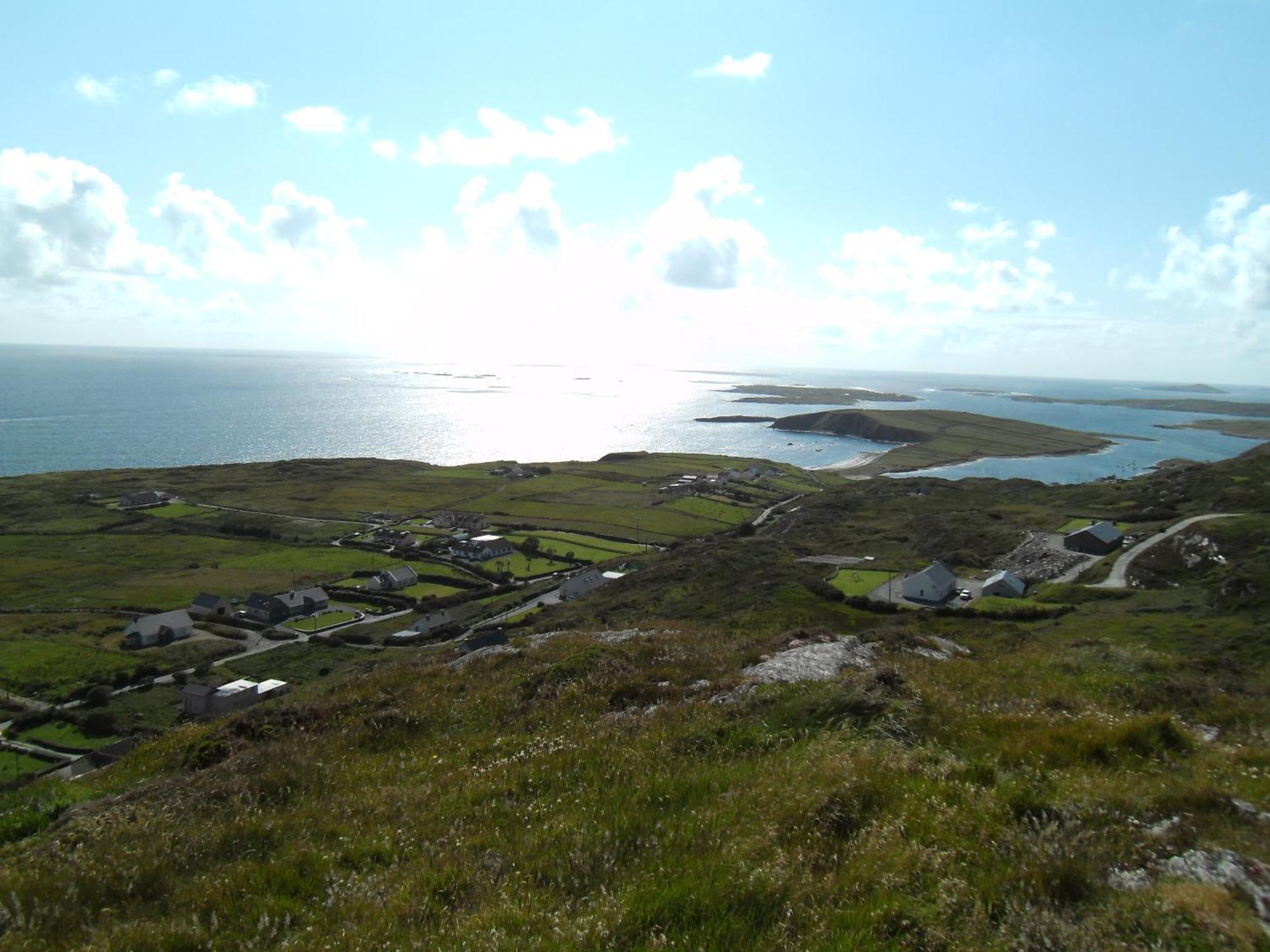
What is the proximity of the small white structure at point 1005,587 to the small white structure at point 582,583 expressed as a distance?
33892mm

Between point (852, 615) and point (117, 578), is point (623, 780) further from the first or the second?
point (117, 578)

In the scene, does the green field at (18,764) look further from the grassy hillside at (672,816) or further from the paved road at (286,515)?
the paved road at (286,515)

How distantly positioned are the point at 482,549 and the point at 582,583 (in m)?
22.7

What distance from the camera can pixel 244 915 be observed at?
573 cm

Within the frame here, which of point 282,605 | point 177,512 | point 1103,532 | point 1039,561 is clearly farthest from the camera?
point 177,512

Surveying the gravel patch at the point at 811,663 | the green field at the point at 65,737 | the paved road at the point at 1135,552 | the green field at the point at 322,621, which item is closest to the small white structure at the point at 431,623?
the green field at the point at 322,621

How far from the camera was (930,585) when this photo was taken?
149 feet

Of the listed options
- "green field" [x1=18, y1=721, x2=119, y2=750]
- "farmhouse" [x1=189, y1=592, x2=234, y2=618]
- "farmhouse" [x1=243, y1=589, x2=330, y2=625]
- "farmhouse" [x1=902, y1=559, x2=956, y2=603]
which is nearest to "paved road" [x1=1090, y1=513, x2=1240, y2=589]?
"farmhouse" [x1=902, y1=559, x2=956, y2=603]

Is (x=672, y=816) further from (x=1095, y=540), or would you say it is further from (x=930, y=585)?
(x=1095, y=540)

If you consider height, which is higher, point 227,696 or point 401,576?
point 227,696

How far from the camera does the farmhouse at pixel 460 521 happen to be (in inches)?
3834

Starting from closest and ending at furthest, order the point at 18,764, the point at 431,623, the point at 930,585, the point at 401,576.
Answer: the point at 18,764 < the point at 930,585 < the point at 431,623 < the point at 401,576

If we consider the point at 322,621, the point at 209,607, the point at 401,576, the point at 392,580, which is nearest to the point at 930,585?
the point at 322,621

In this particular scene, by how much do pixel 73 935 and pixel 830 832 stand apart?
22.0ft
